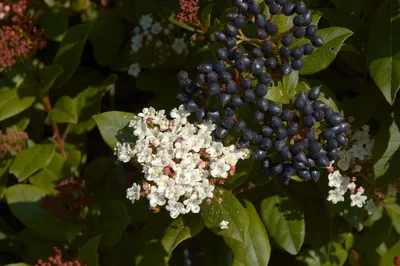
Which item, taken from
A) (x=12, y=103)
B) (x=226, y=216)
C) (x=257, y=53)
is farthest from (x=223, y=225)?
(x=12, y=103)

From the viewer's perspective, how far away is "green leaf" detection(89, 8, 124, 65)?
4.45 m

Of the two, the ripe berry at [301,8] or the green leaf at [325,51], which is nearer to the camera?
the ripe berry at [301,8]

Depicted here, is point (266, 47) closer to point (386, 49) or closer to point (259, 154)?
point (259, 154)

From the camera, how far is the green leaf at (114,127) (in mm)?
3375

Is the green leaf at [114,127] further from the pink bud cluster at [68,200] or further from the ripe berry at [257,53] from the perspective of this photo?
the ripe berry at [257,53]

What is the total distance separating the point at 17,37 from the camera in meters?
3.85

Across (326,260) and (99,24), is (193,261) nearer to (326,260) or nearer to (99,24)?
(326,260)

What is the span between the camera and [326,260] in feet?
13.0

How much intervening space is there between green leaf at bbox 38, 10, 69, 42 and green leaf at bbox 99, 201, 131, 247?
4.01 ft

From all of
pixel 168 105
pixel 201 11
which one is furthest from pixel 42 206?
pixel 201 11

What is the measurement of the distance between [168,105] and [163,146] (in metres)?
0.98

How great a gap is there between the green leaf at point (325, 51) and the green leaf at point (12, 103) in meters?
1.81

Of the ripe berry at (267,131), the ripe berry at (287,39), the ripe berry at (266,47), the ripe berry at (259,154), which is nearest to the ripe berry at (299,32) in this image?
the ripe berry at (287,39)

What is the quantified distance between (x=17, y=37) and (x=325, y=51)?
1876 millimetres
